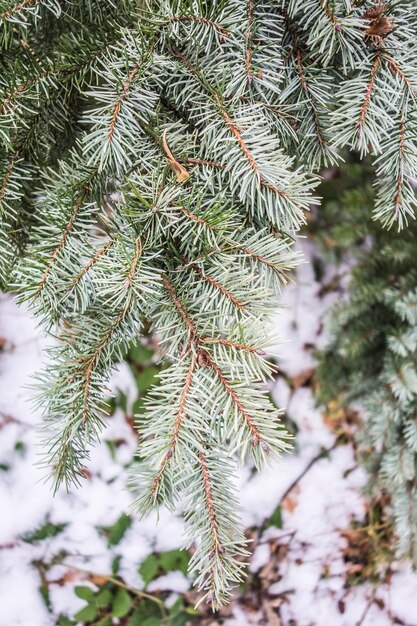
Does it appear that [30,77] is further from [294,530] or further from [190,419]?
[294,530]

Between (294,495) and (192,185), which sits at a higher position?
(192,185)

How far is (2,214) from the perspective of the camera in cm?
59

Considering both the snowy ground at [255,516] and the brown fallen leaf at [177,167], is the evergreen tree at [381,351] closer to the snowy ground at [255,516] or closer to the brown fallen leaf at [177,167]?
the snowy ground at [255,516]

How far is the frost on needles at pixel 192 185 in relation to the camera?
538 mm

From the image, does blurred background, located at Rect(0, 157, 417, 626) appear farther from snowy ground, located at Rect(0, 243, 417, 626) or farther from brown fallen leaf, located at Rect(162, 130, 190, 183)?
brown fallen leaf, located at Rect(162, 130, 190, 183)

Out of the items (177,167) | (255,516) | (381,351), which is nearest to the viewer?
(177,167)

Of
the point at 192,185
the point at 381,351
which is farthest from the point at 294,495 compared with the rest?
the point at 192,185

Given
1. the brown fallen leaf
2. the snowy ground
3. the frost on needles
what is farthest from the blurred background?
the brown fallen leaf

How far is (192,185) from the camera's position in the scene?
579mm

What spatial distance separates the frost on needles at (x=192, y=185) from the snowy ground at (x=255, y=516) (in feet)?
2.34

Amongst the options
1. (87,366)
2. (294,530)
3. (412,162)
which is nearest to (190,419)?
(87,366)

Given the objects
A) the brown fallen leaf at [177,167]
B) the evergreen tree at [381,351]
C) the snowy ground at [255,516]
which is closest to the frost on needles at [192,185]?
the brown fallen leaf at [177,167]

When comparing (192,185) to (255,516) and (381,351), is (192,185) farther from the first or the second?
(255,516)

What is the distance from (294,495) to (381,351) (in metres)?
0.52
